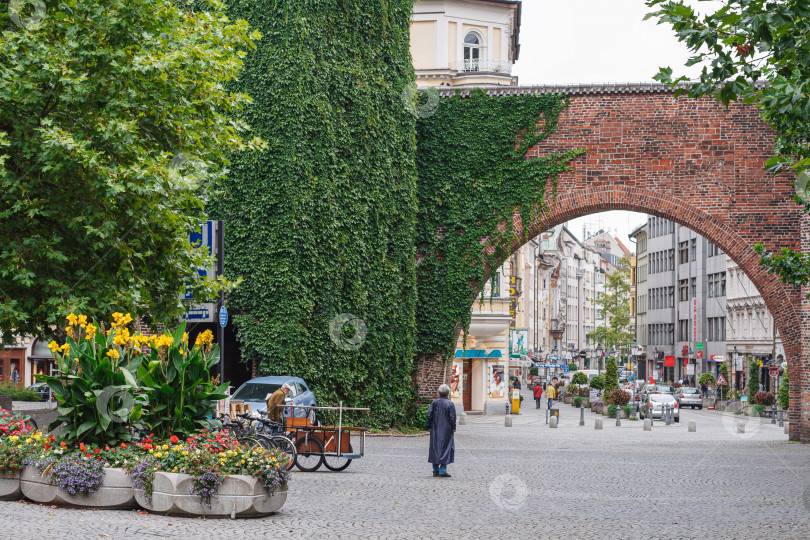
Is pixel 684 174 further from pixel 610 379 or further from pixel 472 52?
pixel 472 52

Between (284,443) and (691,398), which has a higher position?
(284,443)

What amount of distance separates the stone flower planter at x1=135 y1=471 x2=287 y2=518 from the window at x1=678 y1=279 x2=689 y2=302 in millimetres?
82388

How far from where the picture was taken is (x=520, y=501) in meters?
13.7

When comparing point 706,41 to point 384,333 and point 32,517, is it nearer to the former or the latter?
point 32,517

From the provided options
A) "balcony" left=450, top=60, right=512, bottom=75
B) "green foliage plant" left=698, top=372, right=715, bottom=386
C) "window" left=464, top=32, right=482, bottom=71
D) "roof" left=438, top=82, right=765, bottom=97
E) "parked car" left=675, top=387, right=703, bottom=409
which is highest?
"window" left=464, top=32, right=482, bottom=71

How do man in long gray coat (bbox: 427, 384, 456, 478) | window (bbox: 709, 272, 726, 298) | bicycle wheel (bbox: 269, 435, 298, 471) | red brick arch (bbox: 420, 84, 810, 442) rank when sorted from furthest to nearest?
window (bbox: 709, 272, 726, 298) → red brick arch (bbox: 420, 84, 810, 442) → man in long gray coat (bbox: 427, 384, 456, 478) → bicycle wheel (bbox: 269, 435, 298, 471)

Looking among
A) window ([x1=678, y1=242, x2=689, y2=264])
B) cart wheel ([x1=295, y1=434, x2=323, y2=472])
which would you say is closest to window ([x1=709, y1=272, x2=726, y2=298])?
window ([x1=678, y1=242, x2=689, y2=264])

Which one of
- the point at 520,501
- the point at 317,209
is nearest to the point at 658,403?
the point at 317,209

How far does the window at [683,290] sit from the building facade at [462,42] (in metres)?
42.5

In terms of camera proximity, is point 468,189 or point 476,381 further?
point 476,381

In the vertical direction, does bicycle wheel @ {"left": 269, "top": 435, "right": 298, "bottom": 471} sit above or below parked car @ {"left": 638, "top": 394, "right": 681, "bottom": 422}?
above

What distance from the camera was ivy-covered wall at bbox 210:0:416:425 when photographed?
25.4 m

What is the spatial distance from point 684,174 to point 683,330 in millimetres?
65740

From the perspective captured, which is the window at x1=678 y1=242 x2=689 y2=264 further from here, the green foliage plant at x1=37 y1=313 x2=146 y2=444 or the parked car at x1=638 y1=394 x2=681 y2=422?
the green foliage plant at x1=37 y1=313 x2=146 y2=444
